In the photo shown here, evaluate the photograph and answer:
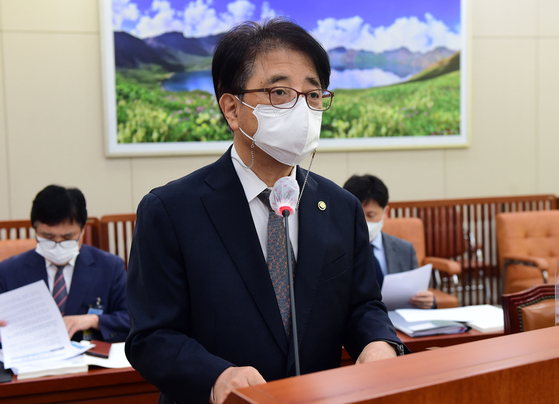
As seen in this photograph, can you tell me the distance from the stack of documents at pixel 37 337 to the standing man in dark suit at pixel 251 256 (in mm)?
897

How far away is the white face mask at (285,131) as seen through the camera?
1.26m

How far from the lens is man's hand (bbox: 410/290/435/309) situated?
9.20ft

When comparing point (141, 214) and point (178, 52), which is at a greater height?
point (178, 52)

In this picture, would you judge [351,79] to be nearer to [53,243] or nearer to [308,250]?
[53,243]

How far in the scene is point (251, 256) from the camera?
121cm

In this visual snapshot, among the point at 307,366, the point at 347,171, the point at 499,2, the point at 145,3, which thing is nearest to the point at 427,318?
the point at 307,366

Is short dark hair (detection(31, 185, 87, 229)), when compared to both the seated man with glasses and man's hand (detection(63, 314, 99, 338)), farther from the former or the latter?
man's hand (detection(63, 314, 99, 338))

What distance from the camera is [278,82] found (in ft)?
4.08

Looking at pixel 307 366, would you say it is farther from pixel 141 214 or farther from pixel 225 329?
pixel 141 214

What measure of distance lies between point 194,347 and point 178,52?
368cm

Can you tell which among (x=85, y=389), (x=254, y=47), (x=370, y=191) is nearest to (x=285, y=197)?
(x=254, y=47)

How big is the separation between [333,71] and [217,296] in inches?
152

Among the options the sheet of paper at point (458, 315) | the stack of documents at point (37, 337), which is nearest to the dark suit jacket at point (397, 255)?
the sheet of paper at point (458, 315)

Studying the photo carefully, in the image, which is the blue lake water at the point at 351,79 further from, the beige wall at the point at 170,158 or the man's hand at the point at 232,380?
the man's hand at the point at 232,380
